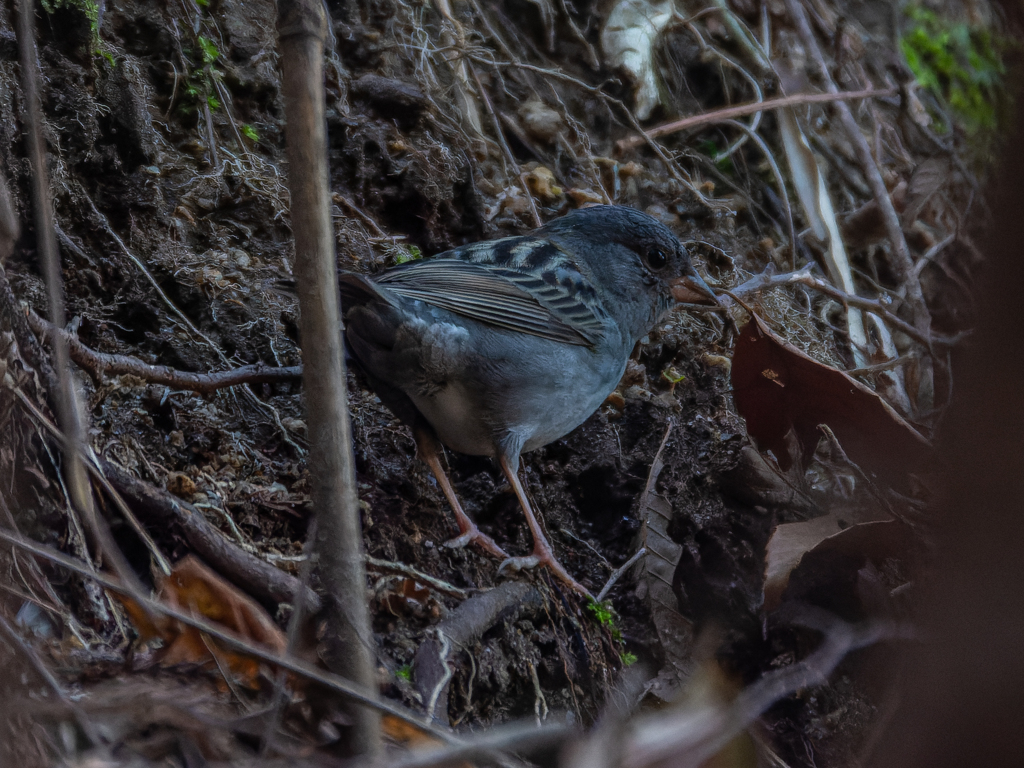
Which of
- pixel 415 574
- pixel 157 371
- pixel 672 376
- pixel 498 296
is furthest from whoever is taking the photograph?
pixel 672 376

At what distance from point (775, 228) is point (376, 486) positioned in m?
3.39

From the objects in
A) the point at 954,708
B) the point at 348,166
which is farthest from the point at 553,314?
the point at 954,708

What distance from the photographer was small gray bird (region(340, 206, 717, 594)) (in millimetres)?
3479

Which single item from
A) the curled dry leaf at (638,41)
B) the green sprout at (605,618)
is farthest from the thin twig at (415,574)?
the curled dry leaf at (638,41)

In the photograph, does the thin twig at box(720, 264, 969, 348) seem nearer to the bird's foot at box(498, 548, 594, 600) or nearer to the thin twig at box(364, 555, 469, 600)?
the bird's foot at box(498, 548, 594, 600)

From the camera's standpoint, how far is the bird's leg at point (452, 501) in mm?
3529

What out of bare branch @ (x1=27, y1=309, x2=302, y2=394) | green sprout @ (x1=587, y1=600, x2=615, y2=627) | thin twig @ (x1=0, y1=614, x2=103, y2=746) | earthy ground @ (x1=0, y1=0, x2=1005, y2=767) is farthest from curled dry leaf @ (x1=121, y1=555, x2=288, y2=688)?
green sprout @ (x1=587, y1=600, x2=615, y2=627)

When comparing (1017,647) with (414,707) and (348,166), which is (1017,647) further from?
(348,166)

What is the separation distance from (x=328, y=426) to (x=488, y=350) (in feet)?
6.22

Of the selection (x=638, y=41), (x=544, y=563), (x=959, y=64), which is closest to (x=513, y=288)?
(x=544, y=563)

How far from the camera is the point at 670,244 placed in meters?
4.37

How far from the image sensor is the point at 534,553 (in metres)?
3.49

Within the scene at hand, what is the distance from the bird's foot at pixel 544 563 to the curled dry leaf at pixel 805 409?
3.91ft

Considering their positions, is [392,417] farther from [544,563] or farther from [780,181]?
[780,181]
